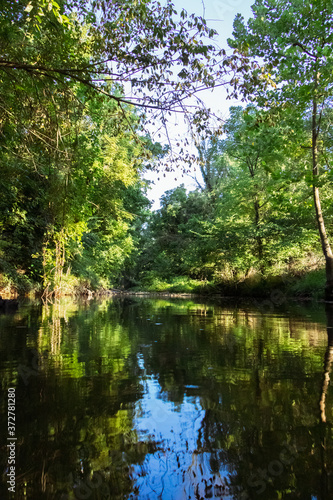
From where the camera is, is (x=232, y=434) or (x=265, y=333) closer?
(x=232, y=434)

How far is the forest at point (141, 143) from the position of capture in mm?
4625

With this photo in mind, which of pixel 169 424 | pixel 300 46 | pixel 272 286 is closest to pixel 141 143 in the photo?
pixel 169 424

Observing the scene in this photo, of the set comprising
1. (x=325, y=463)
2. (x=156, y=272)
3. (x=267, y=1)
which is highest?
(x=267, y=1)

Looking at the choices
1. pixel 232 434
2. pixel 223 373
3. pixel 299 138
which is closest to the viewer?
pixel 232 434

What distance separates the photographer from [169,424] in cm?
204

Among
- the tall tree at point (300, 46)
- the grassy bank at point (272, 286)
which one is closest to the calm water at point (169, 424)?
the tall tree at point (300, 46)

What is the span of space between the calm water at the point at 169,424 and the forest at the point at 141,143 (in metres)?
2.77

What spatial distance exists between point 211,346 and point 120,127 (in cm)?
374

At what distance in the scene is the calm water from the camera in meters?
1.44

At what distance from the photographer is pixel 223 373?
10.2ft

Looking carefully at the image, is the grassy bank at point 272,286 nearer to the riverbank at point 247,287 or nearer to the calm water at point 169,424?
the riverbank at point 247,287

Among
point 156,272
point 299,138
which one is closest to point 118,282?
point 156,272

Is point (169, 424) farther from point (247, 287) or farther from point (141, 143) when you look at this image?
point (247, 287)

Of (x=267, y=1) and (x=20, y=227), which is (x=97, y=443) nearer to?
(x=20, y=227)
